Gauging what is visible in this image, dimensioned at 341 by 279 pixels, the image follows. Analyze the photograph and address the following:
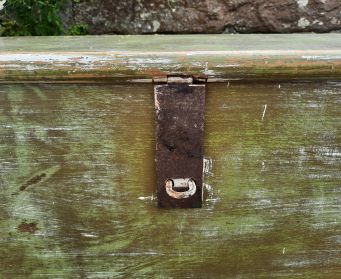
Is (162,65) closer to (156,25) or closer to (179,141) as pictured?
(179,141)

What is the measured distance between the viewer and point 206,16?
1326 millimetres

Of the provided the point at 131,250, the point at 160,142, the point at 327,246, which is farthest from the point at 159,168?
the point at 327,246

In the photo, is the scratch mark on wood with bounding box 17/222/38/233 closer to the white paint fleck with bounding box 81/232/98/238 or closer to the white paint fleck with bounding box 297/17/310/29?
the white paint fleck with bounding box 81/232/98/238

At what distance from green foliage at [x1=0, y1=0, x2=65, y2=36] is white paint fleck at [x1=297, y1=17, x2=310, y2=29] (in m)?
0.61

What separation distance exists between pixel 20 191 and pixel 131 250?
21 cm

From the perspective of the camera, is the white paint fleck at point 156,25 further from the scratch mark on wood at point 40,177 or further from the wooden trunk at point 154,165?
the scratch mark on wood at point 40,177

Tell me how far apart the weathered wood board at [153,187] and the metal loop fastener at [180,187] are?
0.03 meters

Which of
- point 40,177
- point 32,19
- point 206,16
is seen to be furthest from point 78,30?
point 40,177

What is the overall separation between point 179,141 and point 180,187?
78mm

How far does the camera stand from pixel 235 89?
0.78 meters

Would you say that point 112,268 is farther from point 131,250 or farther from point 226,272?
point 226,272

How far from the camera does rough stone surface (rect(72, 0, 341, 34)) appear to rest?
132cm

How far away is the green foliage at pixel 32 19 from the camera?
1.18 m

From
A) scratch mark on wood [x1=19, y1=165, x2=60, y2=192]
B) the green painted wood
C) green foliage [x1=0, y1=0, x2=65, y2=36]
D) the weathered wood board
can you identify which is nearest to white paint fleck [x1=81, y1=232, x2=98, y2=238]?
the weathered wood board
